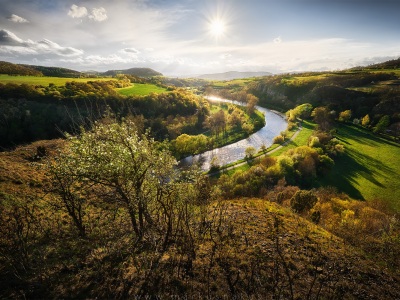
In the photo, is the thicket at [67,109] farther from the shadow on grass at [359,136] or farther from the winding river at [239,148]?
the shadow on grass at [359,136]

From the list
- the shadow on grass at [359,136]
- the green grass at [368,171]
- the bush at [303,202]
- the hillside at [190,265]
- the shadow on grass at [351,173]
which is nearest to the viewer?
the hillside at [190,265]

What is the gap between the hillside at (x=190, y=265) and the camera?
47.9 feet

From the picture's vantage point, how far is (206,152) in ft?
315

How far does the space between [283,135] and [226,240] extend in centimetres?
9457

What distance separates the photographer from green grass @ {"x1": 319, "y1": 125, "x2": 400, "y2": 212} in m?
64.1

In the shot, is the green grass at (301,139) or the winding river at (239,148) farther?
the green grass at (301,139)

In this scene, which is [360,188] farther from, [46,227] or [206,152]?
[46,227]

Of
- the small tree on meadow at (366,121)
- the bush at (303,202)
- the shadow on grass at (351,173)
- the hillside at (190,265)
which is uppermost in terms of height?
the hillside at (190,265)

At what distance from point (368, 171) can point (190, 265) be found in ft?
268

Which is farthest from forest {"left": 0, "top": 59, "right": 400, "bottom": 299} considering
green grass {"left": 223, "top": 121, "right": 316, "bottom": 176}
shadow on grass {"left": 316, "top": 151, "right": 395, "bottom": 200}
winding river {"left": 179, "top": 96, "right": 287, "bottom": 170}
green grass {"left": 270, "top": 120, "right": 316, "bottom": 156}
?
green grass {"left": 270, "top": 120, "right": 316, "bottom": 156}

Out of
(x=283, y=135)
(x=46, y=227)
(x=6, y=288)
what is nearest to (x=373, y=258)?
(x=6, y=288)

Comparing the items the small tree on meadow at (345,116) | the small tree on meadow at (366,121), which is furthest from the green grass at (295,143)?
the small tree on meadow at (366,121)

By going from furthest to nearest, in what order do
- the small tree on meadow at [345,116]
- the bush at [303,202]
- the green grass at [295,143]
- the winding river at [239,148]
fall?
the small tree on meadow at [345,116]
the winding river at [239,148]
the green grass at [295,143]
the bush at [303,202]

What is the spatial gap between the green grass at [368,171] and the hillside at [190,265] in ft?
152
